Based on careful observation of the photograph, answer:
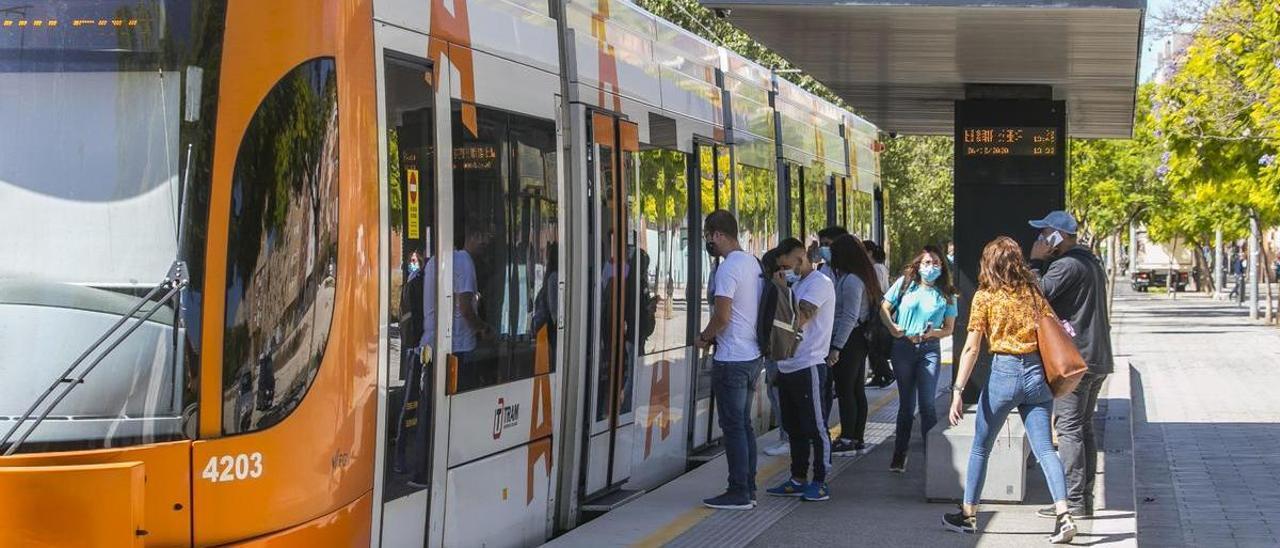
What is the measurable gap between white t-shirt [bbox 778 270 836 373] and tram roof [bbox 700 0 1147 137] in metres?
1.71

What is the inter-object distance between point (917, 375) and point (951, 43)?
230 centimetres

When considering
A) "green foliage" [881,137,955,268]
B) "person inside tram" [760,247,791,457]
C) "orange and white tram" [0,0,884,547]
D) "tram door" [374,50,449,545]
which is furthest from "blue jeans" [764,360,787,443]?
"green foliage" [881,137,955,268]

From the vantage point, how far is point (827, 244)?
1412 centimetres

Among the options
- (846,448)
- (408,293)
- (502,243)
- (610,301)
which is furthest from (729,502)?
(408,293)

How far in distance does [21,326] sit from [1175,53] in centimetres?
2571

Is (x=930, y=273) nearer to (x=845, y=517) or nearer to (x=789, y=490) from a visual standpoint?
(x=789, y=490)

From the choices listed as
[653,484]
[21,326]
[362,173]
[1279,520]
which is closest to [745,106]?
[653,484]

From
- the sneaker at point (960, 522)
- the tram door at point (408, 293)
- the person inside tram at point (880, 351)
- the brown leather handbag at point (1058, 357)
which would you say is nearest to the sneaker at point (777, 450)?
the person inside tram at point (880, 351)

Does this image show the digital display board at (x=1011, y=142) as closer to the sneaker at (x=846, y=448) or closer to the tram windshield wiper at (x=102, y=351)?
the sneaker at (x=846, y=448)

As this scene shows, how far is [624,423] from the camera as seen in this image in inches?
411

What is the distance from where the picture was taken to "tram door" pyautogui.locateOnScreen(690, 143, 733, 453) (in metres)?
12.4

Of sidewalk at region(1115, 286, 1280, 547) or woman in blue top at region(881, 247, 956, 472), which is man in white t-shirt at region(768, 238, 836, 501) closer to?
woman in blue top at region(881, 247, 956, 472)

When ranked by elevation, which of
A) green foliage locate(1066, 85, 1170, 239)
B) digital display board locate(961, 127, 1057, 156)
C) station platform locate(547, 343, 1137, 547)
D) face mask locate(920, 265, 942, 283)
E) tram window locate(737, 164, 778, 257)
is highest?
green foliage locate(1066, 85, 1170, 239)

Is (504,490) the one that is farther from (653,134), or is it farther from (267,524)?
(653,134)
